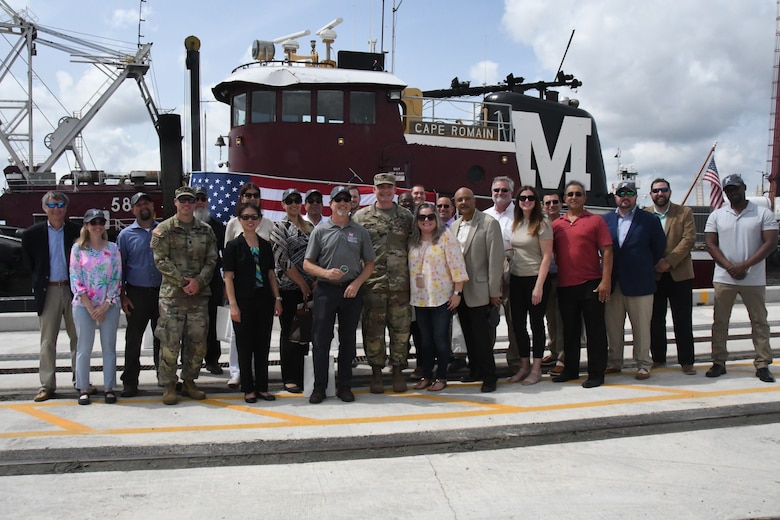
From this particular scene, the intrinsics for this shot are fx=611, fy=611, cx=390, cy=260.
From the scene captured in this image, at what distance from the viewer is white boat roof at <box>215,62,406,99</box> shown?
1209 centimetres

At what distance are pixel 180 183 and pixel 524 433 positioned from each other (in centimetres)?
665

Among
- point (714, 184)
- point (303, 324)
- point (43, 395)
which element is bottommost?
point (43, 395)

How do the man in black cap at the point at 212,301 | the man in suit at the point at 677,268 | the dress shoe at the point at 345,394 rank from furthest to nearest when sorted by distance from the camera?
the man in black cap at the point at 212,301 → the man in suit at the point at 677,268 → the dress shoe at the point at 345,394

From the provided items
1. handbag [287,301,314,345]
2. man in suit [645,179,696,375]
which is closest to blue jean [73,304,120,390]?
handbag [287,301,314,345]

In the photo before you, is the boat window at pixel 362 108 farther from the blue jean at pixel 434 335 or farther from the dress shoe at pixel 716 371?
the dress shoe at pixel 716 371

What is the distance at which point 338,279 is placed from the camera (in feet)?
16.0

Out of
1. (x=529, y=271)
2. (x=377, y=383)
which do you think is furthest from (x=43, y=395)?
(x=529, y=271)

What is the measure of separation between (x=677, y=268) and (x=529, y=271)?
1522 millimetres

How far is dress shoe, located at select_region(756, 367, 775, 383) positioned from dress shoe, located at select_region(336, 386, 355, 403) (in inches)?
145

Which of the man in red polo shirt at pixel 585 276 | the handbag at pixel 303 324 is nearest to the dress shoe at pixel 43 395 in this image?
the handbag at pixel 303 324

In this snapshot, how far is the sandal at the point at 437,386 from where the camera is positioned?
17.6 feet

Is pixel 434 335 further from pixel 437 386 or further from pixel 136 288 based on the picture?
pixel 136 288

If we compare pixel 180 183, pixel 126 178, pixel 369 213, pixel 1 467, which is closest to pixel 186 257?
pixel 369 213

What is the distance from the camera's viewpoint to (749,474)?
11.2 ft
